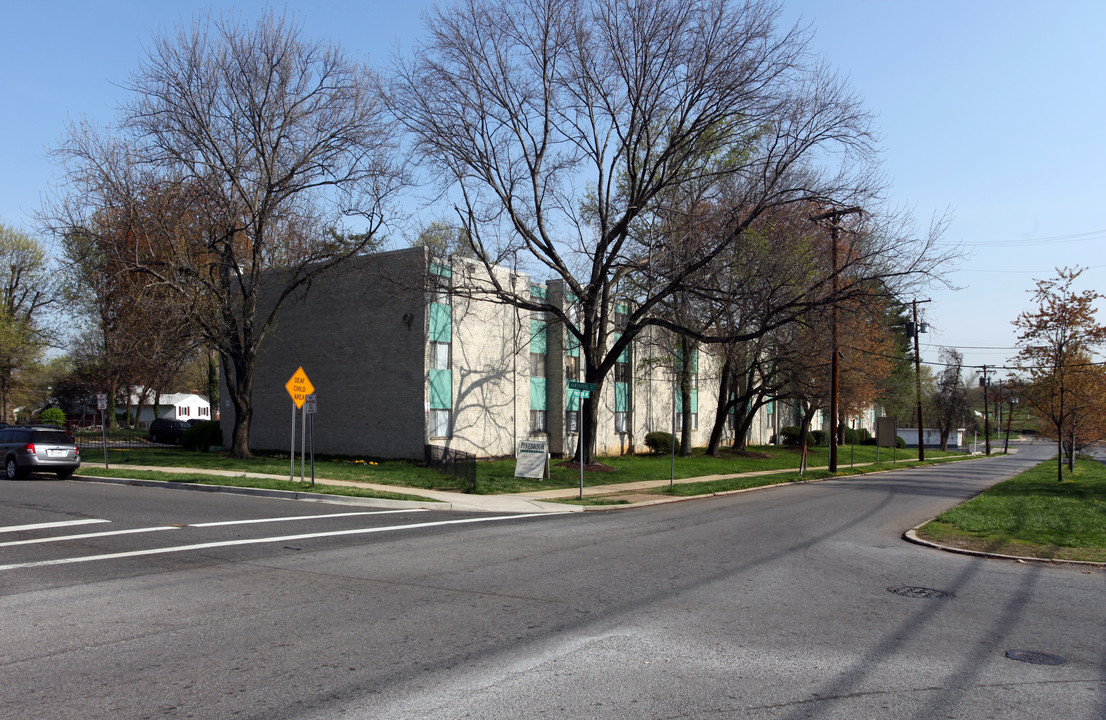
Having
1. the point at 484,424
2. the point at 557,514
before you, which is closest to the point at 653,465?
the point at 484,424

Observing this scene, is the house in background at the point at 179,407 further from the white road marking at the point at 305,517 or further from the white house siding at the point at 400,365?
the white road marking at the point at 305,517

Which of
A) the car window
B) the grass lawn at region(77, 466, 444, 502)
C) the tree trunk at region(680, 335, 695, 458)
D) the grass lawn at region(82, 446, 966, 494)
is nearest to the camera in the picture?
the grass lawn at region(77, 466, 444, 502)

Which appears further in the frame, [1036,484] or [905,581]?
[1036,484]

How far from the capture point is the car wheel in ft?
72.2

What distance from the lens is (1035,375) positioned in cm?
2916

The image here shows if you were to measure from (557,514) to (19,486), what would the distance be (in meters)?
14.0

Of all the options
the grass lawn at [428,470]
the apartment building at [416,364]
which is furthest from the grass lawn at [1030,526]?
the apartment building at [416,364]

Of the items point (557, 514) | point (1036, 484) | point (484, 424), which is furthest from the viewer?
point (484, 424)

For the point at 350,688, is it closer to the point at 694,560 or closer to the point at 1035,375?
the point at 694,560

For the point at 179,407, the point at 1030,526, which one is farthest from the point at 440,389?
the point at 179,407

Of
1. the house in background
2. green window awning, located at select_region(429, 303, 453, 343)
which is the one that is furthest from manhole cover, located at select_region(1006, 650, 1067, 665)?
the house in background

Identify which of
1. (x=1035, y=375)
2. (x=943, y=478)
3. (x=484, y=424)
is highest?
(x=1035, y=375)

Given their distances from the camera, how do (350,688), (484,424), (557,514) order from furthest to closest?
(484,424), (557,514), (350,688)

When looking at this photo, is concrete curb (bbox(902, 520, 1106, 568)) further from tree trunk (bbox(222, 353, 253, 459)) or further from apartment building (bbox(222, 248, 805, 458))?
tree trunk (bbox(222, 353, 253, 459))
